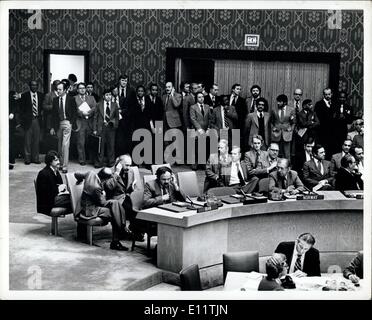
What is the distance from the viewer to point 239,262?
680 centimetres

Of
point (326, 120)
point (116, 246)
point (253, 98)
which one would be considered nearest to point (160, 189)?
point (116, 246)

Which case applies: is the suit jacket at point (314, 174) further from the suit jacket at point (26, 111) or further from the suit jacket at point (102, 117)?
the suit jacket at point (26, 111)

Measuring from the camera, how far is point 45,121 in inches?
375

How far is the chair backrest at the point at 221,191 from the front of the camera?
860 centimetres

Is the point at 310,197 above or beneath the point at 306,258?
above

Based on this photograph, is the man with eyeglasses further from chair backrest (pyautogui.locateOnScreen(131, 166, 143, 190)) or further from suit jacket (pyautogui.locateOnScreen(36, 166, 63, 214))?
suit jacket (pyautogui.locateOnScreen(36, 166, 63, 214))

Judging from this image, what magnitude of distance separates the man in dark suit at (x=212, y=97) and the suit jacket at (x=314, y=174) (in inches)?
Answer: 81.2

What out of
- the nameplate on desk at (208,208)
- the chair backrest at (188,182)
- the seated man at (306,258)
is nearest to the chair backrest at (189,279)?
the seated man at (306,258)

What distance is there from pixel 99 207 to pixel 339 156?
3.21m

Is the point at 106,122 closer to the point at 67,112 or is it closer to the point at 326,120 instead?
the point at 67,112

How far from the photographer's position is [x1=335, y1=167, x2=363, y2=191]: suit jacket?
8.87 m

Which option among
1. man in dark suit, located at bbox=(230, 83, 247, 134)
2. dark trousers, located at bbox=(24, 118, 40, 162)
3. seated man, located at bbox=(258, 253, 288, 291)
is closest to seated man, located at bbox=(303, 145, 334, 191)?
man in dark suit, located at bbox=(230, 83, 247, 134)

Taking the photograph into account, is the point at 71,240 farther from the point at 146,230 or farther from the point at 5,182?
the point at 5,182
